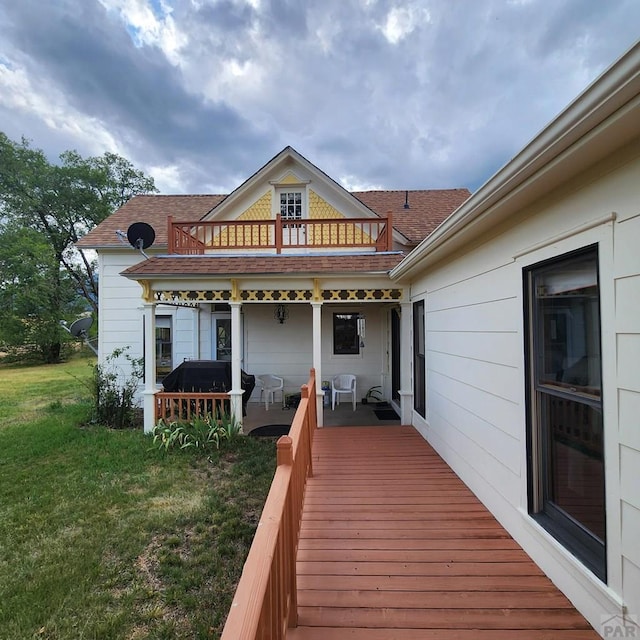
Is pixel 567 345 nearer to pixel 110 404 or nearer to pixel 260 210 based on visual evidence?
pixel 260 210

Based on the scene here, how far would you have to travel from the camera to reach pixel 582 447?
1969mm

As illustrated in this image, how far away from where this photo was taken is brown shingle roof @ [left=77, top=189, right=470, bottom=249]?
8.56m

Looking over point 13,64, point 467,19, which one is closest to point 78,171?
point 13,64

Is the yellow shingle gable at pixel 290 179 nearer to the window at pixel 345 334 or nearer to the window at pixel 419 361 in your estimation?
the window at pixel 345 334

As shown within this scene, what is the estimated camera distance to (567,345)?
2.08 metres

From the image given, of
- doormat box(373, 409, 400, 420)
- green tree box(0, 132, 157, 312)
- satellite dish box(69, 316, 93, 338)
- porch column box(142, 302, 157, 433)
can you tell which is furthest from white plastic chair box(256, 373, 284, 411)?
green tree box(0, 132, 157, 312)

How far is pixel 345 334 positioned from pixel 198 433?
4.39 meters

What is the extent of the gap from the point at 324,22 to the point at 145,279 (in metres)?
8.93

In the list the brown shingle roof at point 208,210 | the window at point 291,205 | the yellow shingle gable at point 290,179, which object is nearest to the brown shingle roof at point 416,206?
the brown shingle roof at point 208,210

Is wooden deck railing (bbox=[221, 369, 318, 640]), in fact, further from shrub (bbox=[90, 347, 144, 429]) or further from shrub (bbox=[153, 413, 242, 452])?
shrub (bbox=[90, 347, 144, 429])

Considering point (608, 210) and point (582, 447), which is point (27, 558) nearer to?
point (582, 447)

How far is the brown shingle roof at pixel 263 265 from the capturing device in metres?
5.83

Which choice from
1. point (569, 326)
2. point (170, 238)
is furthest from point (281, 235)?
point (569, 326)

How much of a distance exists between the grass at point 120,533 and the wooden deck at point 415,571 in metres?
0.84
